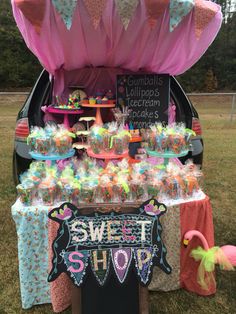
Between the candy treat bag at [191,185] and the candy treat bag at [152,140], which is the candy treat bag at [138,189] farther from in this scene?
the candy treat bag at [152,140]

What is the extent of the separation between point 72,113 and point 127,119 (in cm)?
58

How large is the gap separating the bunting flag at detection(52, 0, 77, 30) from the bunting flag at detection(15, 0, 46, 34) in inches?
3.6

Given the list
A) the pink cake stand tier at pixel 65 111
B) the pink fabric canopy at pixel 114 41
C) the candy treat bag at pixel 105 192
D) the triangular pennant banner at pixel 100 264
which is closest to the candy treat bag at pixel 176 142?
the candy treat bag at pixel 105 192

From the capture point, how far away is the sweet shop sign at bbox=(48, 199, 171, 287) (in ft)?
5.77

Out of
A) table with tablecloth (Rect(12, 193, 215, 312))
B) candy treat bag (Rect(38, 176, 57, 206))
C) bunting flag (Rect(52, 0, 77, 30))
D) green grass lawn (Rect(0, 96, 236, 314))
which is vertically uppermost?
bunting flag (Rect(52, 0, 77, 30))

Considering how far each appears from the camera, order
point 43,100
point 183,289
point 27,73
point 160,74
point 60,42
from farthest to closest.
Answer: point 27,73, point 43,100, point 160,74, point 60,42, point 183,289

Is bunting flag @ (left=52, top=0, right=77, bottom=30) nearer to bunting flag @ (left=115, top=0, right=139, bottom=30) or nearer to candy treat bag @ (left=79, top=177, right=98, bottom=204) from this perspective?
bunting flag @ (left=115, top=0, right=139, bottom=30)

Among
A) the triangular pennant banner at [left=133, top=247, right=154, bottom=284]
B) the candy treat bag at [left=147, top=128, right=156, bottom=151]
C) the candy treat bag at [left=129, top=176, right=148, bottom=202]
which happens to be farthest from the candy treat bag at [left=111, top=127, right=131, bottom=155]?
the triangular pennant banner at [left=133, top=247, right=154, bottom=284]

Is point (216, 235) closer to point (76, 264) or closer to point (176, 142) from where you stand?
point (176, 142)

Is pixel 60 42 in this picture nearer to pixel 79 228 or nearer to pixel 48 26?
pixel 48 26

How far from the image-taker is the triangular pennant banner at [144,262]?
5.81ft

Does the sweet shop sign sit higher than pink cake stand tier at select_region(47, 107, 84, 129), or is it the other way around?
pink cake stand tier at select_region(47, 107, 84, 129)

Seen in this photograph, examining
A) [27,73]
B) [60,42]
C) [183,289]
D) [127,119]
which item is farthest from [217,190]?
[27,73]

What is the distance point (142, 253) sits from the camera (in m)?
1.80
